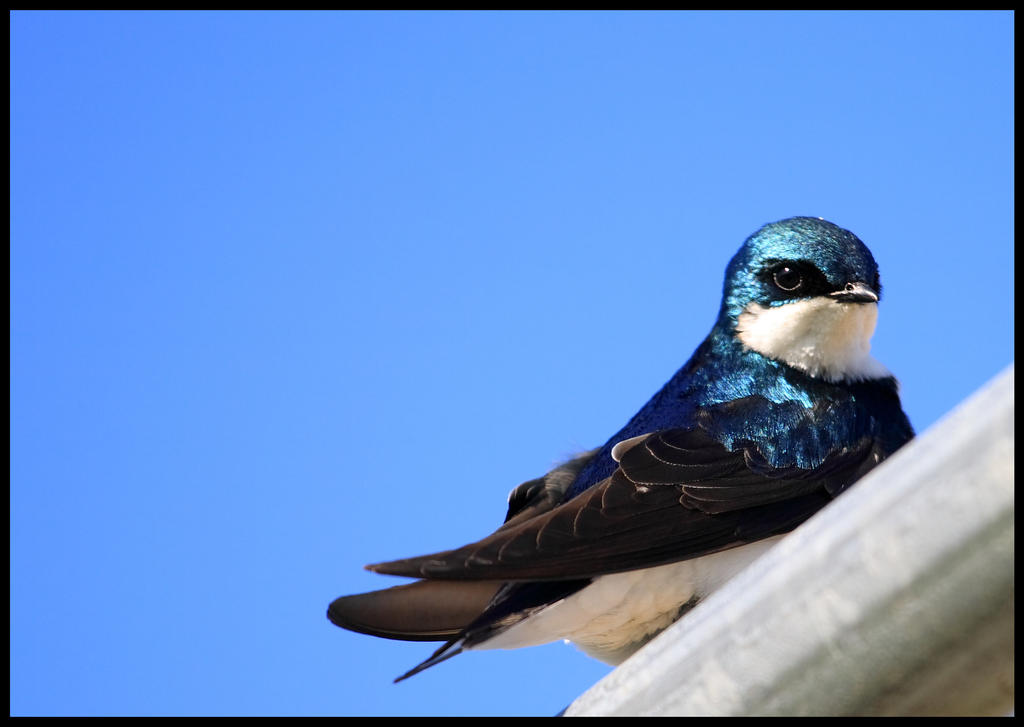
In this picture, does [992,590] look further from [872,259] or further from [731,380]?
[872,259]


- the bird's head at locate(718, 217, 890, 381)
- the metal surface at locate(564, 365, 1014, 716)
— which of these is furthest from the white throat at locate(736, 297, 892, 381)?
the metal surface at locate(564, 365, 1014, 716)

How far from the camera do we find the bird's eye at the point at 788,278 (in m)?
2.22

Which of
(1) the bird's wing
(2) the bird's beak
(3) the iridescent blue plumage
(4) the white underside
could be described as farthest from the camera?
(2) the bird's beak

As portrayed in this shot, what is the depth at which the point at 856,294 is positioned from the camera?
215cm

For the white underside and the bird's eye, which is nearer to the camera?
the white underside

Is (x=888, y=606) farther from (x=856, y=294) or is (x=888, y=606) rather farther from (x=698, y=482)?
(x=856, y=294)

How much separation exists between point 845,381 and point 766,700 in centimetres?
158

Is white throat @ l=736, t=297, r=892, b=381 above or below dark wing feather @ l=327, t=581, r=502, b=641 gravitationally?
above

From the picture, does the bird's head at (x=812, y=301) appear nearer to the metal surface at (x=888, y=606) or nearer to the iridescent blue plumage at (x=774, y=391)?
the iridescent blue plumage at (x=774, y=391)

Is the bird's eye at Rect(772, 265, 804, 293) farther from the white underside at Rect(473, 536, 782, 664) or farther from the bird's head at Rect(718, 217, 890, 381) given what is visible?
the white underside at Rect(473, 536, 782, 664)

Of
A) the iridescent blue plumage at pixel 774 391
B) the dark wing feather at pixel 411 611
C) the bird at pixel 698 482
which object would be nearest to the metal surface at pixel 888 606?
the bird at pixel 698 482

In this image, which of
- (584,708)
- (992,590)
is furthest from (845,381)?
(992,590)

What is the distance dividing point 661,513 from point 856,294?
64cm

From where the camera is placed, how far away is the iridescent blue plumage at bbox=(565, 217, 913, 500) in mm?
1999
